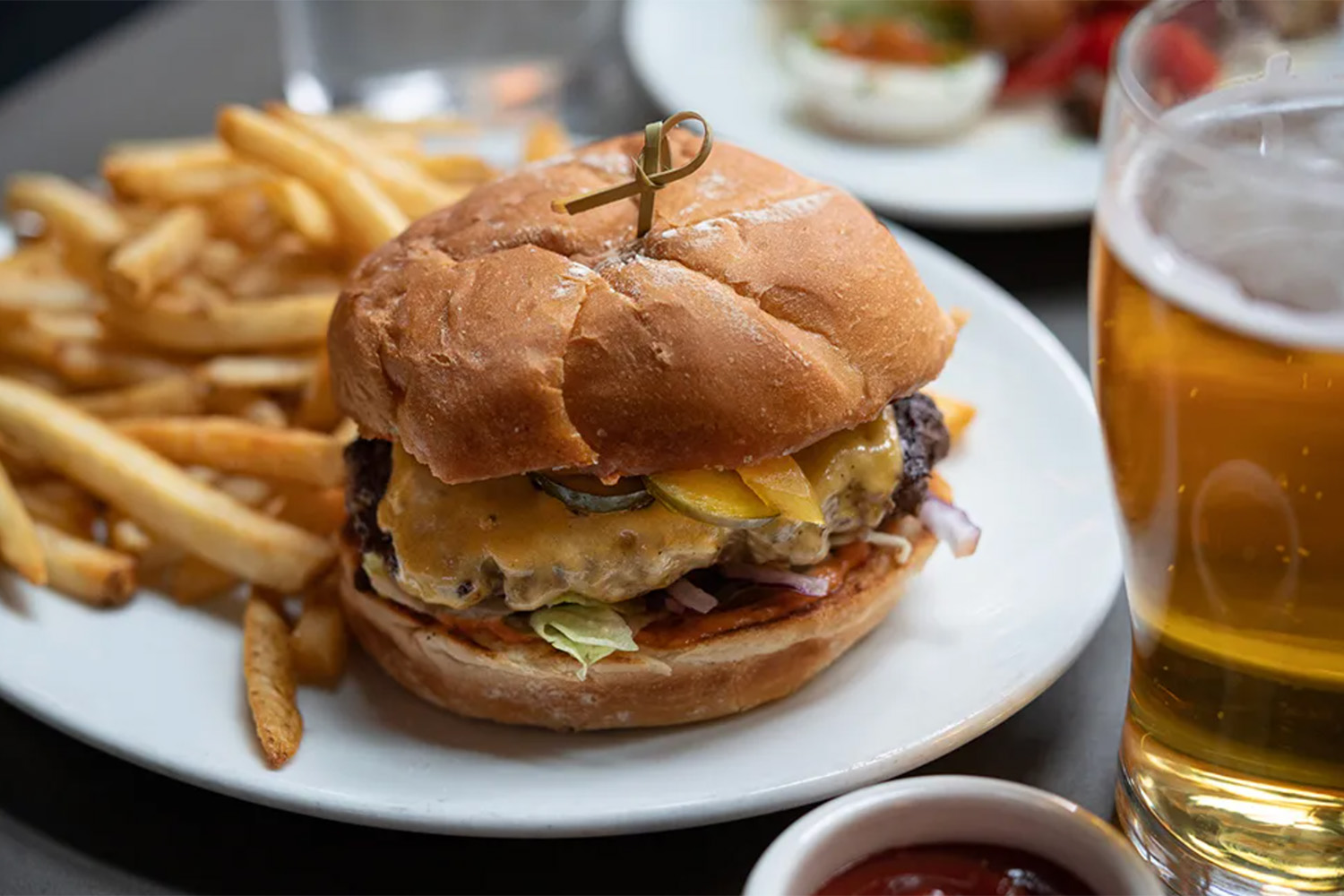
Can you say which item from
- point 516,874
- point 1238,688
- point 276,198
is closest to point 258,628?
point 516,874

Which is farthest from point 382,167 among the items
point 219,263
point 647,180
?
point 647,180

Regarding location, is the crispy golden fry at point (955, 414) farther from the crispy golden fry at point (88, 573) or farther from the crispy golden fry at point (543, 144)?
the crispy golden fry at point (88, 573)

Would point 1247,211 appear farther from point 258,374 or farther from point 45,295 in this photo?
point 45,295

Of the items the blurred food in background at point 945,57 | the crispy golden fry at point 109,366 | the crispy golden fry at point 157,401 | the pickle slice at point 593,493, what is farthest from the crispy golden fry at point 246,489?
the blurred food in background at point 945,57

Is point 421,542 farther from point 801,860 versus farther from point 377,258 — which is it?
point 801,860

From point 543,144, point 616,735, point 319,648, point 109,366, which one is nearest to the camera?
point 616,735

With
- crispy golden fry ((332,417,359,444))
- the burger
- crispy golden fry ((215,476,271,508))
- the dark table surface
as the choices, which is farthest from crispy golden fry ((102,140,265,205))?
the dark table surface

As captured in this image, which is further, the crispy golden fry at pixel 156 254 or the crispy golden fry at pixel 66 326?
the crispy golden fry at pixel 66 326
